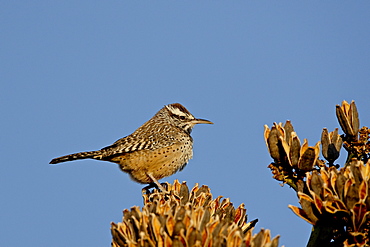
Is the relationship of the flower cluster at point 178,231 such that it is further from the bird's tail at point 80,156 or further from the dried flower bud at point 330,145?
the bird's tail at point 80,156

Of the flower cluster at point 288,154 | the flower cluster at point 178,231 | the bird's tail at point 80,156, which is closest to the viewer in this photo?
the flower cluster at point 178,231

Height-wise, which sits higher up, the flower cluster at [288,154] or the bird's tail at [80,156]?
the bird's tail at [80,156]

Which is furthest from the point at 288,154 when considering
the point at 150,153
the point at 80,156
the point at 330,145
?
the point at 150,153

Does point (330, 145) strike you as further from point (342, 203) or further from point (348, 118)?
point (342, 203)

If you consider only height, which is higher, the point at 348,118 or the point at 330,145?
the point at 348,118

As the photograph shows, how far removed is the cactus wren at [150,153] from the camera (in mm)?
4321

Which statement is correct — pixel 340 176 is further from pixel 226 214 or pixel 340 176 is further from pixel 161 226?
pixel 226 214

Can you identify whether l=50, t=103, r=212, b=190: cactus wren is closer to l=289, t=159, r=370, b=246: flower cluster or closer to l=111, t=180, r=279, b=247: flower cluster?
l=111, t=180, r=279, b=247: flower cluster

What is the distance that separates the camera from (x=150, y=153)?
14.7ft

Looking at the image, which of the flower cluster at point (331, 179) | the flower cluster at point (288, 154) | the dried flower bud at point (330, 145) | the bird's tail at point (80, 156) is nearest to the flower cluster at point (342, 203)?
the flower cluster at point (331, 179)

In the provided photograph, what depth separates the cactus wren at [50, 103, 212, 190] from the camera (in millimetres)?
4321

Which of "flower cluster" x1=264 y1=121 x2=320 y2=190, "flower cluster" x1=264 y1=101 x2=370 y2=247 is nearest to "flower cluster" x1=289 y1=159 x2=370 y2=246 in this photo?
"flower cluster" x1=264 y1=101 x2=370 y2=247

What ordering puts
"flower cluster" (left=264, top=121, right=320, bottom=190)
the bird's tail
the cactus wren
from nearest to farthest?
"flower cluster" (left=264, top=121, right=320, bottom=190) < the bird's tail < the cactus wren

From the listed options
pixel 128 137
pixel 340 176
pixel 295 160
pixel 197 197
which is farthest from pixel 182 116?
pixel 340 176
